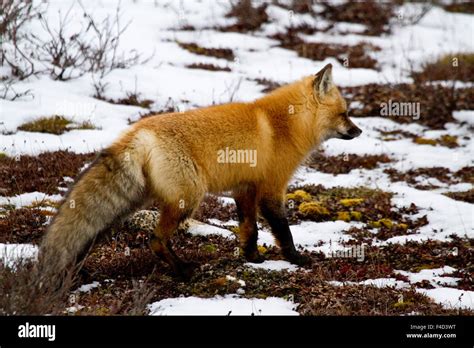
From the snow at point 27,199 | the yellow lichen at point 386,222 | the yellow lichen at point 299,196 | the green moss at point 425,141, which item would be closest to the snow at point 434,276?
the yellow lichen at point 386,222

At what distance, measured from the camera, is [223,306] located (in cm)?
637

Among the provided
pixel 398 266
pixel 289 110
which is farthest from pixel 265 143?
pixel 398 266

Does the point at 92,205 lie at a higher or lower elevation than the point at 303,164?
higher

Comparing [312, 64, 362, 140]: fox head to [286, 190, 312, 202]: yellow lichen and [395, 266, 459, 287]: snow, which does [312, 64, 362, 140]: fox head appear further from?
[286, 190, 312, 202]: yellow lichen

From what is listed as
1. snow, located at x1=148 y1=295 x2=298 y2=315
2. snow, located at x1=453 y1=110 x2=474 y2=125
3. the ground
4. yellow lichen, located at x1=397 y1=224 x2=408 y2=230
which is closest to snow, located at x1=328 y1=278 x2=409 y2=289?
the ground

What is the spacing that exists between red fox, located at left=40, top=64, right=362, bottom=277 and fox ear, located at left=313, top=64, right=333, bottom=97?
0.01m

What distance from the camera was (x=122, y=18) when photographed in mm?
20484

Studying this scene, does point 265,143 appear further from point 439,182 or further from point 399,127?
point 399,127

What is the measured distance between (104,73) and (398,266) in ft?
34.5

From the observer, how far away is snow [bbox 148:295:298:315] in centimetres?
612

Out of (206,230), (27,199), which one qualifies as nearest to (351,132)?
(206,230)

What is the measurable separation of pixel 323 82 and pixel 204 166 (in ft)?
7.13

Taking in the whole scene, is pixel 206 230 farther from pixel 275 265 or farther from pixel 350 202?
pixel 350 202

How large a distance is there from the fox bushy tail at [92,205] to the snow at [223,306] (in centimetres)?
99
